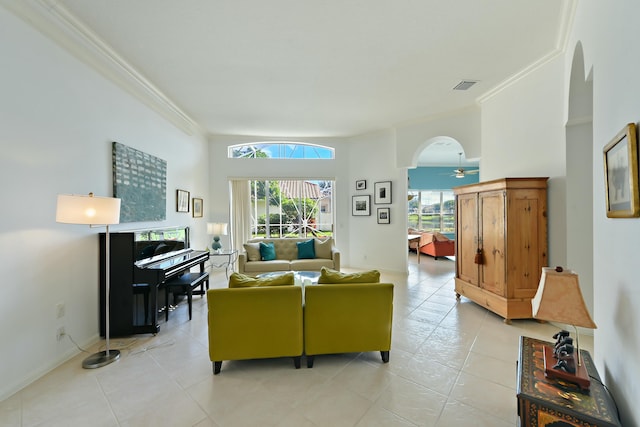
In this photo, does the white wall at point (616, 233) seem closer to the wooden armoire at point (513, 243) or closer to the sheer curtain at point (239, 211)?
the wooden armoire at point (513, 243)

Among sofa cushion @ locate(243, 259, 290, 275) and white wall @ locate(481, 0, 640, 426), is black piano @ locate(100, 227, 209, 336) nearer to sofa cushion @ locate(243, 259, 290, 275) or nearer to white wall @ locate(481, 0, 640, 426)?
sofa cushion @ locate(243, 259, 290, 275)

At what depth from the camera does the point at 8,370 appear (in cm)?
196

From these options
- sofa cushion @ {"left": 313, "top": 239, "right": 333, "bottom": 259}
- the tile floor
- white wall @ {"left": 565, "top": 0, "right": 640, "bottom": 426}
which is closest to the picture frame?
white wall @ {"left": 565, "top": 0, "right": 640, "bottom": 426}

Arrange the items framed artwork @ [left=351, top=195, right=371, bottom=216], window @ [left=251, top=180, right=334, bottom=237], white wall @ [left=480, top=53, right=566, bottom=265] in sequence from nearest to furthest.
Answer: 1. white wall @ [left=480, top=53, right=566, bottom=265]
2. framed artwork @ [left=351, top=195, right=371, bottom=216]
3. window @ [left=251, top=180, right=334, bottom=237]

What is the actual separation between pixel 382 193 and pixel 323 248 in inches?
72.8

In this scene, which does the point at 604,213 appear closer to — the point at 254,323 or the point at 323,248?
Answer: the point at 254,323

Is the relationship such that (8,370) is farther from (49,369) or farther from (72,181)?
(72,181)

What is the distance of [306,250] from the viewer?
5203 mm

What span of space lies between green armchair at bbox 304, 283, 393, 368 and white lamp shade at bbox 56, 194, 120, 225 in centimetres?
182

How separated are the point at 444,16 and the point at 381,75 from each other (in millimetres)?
1068

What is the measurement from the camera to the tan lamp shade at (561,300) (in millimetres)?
1388

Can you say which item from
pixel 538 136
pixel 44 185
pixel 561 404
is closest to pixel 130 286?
pixel 44 185

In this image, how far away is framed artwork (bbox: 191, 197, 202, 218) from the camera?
5.20 meters

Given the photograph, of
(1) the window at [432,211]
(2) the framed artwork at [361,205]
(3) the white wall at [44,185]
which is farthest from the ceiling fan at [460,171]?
(3) the white wall at [44,185]
